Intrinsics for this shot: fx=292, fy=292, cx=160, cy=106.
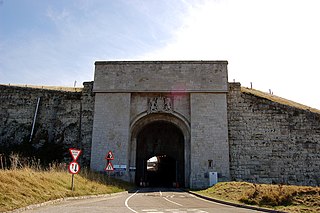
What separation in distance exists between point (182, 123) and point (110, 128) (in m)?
5.52

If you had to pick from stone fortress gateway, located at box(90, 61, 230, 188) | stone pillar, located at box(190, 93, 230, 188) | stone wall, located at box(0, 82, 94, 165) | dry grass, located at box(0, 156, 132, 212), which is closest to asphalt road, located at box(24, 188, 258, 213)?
dry grass, located at box(0, 156, 132, 212)

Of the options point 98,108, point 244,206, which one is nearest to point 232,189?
point 244,206

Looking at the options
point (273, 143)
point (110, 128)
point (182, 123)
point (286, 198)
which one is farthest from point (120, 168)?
point (286, 198)

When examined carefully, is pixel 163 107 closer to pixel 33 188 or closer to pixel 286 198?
pixel 286 198

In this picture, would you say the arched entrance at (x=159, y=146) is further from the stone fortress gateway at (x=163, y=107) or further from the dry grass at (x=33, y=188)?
the dry grass at (x=33, y=188)

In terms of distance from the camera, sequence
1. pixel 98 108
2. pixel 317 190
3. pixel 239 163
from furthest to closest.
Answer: pixel 98 108
pixel 239 163
pixel 317 190

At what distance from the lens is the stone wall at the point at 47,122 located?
72.8 ft

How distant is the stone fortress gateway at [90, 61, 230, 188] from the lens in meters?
21.2

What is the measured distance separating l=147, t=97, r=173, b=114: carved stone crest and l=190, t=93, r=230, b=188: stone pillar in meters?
1.75

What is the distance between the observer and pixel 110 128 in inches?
861

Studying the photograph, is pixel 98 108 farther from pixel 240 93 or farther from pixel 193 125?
pixel 240 93

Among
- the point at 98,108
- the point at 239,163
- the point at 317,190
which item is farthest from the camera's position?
the point at 98,108

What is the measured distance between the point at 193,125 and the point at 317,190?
1190cm

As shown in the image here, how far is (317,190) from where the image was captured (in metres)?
10.2
